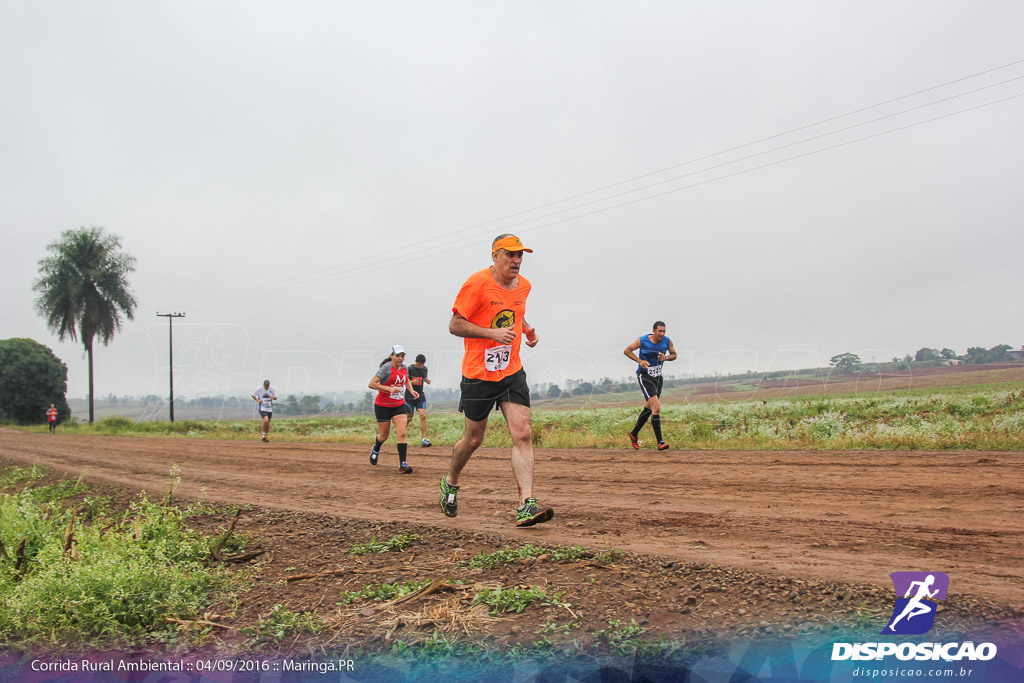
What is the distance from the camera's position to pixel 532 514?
16.6ft

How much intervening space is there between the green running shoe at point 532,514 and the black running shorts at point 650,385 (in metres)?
6.64

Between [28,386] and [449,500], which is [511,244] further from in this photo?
[28,386]

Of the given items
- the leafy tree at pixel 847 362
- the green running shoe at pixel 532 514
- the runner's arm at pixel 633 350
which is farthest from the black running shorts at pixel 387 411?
the leafy tree at pixel 847 362

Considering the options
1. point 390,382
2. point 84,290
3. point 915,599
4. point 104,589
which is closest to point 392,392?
point 390,382

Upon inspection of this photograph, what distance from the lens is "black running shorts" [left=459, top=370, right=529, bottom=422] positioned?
5.38 metres

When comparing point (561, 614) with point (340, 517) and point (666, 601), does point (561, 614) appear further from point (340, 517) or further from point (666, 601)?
point (340, 517)

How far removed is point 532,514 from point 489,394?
3.43ft

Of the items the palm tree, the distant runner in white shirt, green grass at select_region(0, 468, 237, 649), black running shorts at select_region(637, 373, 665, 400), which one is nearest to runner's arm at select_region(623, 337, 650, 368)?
black running shorts at select_region(637, 373, 665, 400)

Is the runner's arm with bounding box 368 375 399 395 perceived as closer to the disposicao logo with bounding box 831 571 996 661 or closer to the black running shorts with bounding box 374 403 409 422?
the black running shorts with bounding box 374 403 409 422

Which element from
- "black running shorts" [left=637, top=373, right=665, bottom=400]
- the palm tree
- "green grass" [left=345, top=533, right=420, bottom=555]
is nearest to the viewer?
"green grass" [left=345, top=533, right=420, bottom=555]

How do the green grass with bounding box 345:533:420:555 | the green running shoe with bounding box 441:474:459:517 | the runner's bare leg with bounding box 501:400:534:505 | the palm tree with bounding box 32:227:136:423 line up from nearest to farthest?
the green grass with bounding box 345:533:420:555
the runner's bare leg with bounding box 501:400:534:505
the green running shoe with bounding box 441:474:459:517
the palm tree with bounding box 32:227:136:423

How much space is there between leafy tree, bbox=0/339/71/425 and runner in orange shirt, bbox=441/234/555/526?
67898 millimetres

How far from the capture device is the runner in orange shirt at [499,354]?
5227 millimetres

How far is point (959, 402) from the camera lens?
20.1 meters
